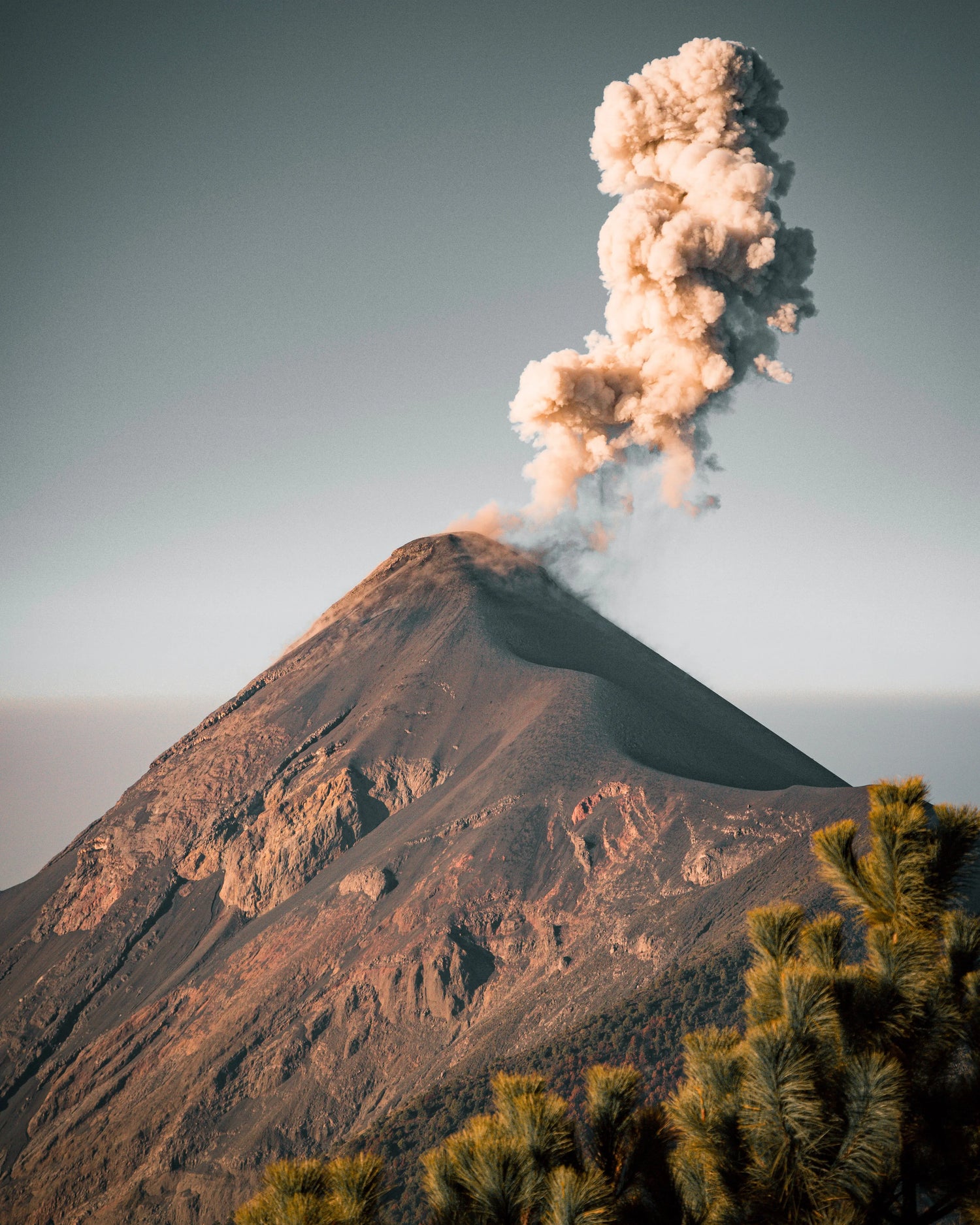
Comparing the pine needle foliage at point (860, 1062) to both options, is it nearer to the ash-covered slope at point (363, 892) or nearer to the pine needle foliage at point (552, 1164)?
the pine needle foliage at point (552, 1164)

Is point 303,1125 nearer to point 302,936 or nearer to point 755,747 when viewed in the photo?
point 302,936

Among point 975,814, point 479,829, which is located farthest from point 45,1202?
point 975,814

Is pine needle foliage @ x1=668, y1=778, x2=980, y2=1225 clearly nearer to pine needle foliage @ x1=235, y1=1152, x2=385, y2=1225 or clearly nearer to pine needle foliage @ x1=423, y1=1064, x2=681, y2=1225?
pine needle foliage @ x1=423, y1=1064, x2=681, y2=1225

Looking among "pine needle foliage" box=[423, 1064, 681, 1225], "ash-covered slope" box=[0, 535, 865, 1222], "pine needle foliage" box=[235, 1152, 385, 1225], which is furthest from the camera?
"ash-covered slope" box=[0, 535, 865, 1222]

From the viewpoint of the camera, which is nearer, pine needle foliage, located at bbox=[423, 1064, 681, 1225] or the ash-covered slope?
pine needle foliage, located at bbox=[423, 1064, 681, 1225]

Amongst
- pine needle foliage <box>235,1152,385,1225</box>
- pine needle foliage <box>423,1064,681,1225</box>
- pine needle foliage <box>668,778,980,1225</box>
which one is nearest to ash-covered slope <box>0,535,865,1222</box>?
pine needle foliage <box>423,1064,681,1225</box>

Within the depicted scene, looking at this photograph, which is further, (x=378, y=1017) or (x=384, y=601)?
(x=384, y=601)

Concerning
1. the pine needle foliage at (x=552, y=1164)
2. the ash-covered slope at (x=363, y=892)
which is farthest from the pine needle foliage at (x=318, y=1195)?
the ash-covered slope at (x=363, y=892)
